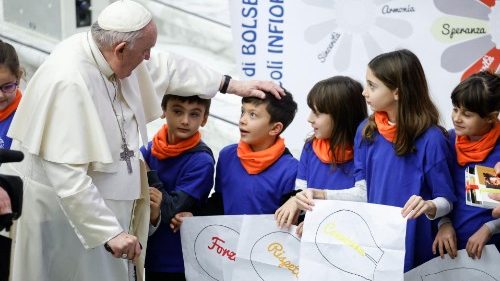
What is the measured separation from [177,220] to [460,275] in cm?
124

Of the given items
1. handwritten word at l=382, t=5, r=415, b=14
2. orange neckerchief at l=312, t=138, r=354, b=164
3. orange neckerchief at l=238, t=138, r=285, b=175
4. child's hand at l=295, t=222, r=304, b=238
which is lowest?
child's hand at l=295, t=222, r=304, b=238

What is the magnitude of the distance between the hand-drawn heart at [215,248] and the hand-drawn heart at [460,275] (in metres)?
0.82

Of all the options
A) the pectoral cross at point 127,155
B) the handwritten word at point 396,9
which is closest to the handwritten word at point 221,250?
the pectoral cross at point 127,155

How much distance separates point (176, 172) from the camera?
13.8 feet

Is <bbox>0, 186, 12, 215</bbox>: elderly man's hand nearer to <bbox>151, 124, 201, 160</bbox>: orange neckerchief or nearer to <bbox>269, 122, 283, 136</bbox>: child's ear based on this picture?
<bbox>151, 124, 201, 160</bbox>: orange neckerchief

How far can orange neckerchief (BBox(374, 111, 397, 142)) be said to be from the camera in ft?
12.4

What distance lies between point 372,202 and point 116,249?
41.5 inches

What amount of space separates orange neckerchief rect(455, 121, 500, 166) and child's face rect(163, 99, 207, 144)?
118cm

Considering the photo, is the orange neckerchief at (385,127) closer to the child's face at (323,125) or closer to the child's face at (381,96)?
the child's face at (381,96)

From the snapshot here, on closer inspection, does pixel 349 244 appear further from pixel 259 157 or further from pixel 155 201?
pixel 155 201

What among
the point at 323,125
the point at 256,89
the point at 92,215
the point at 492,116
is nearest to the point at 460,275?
the point at 492,116

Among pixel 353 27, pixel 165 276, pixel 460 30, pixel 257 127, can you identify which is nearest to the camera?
pixel 257 127

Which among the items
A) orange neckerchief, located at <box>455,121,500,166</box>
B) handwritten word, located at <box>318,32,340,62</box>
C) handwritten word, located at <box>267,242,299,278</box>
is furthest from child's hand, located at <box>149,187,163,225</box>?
handwritten word, located at <box>318,32,340,62</box>

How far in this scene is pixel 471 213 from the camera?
3.75 m
